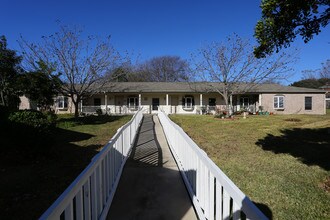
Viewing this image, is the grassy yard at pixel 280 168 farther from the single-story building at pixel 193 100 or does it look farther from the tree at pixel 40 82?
the single-story building at pixel 193 100

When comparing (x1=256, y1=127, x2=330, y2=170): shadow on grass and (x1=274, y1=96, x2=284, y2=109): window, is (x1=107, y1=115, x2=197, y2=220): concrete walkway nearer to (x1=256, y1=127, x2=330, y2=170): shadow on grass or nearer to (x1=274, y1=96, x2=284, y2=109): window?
(x1=256, y1=127, x2=330, y2=170): shadow on grass

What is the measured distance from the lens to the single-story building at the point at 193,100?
2647 cm

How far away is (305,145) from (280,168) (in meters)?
3.38

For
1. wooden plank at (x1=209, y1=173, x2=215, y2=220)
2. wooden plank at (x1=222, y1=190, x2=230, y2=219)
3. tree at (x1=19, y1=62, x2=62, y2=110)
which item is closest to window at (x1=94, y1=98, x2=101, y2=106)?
tree at (x1=19, y1=62, x2=62, y2=110)

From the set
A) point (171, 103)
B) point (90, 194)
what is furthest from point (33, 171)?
point (171, 103)

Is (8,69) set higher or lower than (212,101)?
higher

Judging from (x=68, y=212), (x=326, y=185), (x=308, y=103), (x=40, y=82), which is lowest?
(x=326, y=185)

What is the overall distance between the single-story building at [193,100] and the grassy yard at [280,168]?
52.9ft

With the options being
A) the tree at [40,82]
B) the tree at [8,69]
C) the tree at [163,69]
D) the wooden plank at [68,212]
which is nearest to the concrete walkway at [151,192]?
the wooden plank at [68,212]

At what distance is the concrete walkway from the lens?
3.54m

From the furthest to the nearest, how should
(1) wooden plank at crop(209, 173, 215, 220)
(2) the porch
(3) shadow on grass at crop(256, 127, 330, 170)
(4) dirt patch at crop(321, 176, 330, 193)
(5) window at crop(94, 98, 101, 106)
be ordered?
(5) window at crop(94, 98, 101, 106) → (2) the porch → (3) shadow on grass at crop(256, 127, 330, 170) → (4) dirt patch at crop(321, 176, 330, 193) → (1) wooden plank at crop(209, 173, 215, 220)

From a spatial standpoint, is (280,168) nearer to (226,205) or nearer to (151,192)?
(151,192)

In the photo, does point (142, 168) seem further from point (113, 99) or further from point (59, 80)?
point (113, 99)

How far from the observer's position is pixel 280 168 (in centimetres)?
609
